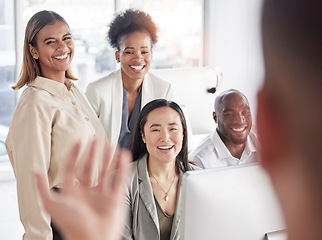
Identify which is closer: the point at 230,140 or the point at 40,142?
the point at 40,142

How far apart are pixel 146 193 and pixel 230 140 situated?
72cm

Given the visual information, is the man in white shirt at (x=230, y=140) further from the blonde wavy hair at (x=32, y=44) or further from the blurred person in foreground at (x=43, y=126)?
the blonde wavy hair at (x=32, y=44)

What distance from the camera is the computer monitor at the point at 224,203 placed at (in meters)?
1.14

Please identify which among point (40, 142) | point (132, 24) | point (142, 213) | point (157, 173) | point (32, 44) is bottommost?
point (142, 213)

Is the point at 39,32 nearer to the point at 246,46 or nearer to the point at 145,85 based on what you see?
the point at 145,85

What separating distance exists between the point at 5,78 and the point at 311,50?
4.79m

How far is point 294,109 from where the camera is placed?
340 mm

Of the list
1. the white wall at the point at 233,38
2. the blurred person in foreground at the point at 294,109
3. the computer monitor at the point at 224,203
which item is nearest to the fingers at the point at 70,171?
the blurred person in foreground at the point at 294,109

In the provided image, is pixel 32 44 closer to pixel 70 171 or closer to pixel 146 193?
pixel 146 193

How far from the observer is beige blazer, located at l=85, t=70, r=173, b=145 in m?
2.73

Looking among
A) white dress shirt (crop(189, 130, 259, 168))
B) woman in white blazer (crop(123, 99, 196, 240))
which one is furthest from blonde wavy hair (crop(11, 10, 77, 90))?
white dress shirt (crop(189, 130, 259, 168))

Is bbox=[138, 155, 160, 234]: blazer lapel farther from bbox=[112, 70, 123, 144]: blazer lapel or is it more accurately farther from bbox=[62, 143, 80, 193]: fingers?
bbox=[62, 143, 80, 193]: fingers

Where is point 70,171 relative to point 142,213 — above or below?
above

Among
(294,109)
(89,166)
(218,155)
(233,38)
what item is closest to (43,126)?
(218,155)
